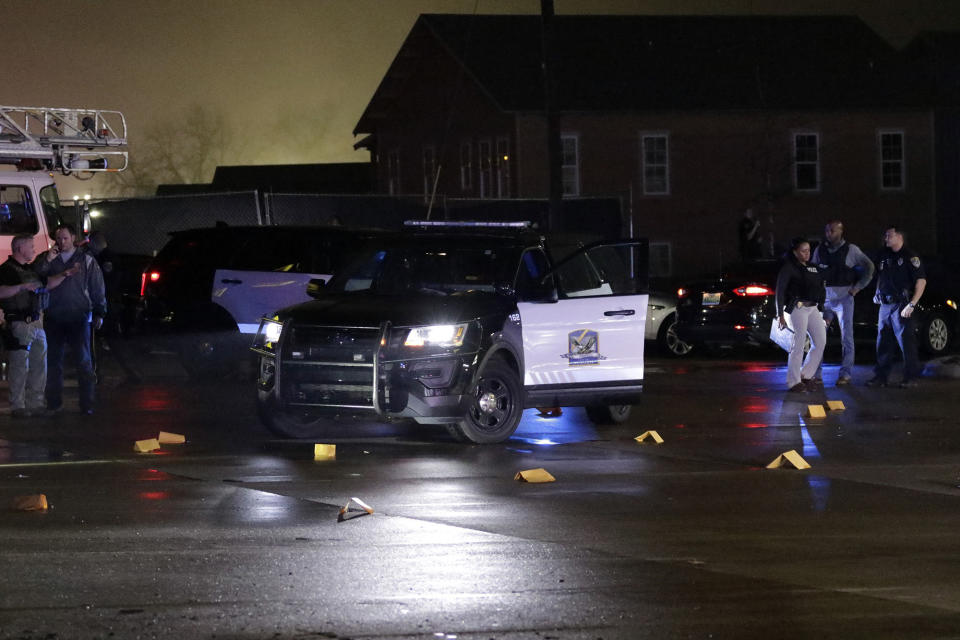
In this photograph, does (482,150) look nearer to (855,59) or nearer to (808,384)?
(855,59)

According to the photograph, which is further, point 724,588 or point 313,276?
point 313,276

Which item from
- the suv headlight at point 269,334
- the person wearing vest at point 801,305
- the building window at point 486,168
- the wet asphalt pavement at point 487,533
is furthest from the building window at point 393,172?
the suv headlight at point 269,334

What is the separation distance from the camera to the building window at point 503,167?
42188 mm

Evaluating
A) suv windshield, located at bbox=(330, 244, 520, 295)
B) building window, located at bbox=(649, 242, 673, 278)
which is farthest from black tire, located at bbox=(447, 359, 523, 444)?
building window, located at bbox=(649, 242, 673, 278)

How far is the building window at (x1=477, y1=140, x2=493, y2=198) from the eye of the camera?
43969 millimetres

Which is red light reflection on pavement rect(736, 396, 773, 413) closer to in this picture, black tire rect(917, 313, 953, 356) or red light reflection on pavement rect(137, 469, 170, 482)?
red light reflection on pavement rect(137, 469, 170, 482)

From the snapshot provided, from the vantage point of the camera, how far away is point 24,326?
14.4 meters

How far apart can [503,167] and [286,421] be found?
30.4 meters

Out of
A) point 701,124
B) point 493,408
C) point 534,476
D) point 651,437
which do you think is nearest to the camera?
point 534,476

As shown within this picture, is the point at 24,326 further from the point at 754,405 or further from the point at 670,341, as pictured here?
the point at 670,341

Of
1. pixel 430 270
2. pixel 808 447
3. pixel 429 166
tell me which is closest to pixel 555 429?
pixel 430 270

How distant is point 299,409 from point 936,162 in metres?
36.9

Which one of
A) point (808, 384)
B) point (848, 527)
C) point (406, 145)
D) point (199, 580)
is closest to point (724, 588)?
point (848, 527)

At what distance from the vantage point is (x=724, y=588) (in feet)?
23.2
